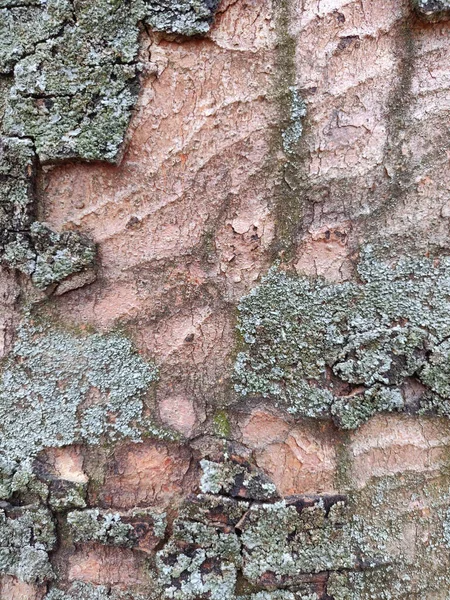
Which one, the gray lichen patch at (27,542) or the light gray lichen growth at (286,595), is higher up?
the gray lichen patch at (27,542)

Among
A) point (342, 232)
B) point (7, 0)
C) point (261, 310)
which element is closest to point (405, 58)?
point (342, 232)

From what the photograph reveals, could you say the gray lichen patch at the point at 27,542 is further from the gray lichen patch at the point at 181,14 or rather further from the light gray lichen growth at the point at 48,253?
the gray lichen patch at the point at 181,14

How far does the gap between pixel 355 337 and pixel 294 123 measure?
0.41 metres

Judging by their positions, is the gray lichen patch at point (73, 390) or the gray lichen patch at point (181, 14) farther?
the gray lichen patch at point (73, 390)

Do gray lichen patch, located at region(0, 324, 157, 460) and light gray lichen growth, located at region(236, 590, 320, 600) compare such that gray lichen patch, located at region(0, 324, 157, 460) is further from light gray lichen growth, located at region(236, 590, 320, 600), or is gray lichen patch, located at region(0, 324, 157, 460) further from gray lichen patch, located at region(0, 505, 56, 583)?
light gray lichen growth, located at region(236, 590, 320, 600)

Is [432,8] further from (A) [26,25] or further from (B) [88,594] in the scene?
(B) [88,594]

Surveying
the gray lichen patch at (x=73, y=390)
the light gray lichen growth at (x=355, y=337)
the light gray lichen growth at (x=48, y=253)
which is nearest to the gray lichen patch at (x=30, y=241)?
the light gray lichen growth at (x=48, y=253)

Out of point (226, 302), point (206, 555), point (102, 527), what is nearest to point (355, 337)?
point (226, 302)

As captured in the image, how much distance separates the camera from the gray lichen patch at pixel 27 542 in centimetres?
97

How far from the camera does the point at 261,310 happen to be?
96cm

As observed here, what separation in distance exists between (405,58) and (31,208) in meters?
0.73

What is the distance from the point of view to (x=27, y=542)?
980mm

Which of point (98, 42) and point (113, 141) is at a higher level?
point (98, 42)

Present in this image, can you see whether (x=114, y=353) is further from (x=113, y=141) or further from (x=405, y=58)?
(x=405, y=58)
